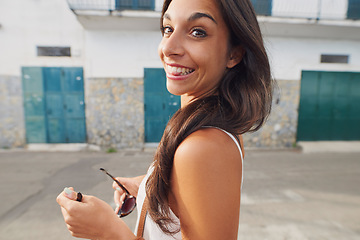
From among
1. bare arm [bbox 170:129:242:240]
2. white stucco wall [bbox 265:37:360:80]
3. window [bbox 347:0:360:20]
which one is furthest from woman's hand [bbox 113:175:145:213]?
window [bbox 347:0:360:20]

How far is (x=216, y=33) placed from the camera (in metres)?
0.89

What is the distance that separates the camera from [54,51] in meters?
6.86

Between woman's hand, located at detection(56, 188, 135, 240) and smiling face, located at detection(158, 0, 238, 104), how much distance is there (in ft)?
1.77

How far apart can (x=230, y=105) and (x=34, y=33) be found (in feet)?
24.9

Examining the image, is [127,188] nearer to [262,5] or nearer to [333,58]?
[262,5]

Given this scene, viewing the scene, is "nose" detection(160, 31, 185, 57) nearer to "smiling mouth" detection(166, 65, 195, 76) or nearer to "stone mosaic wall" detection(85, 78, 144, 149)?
"smiling mouth" detection(166, 65, 195, 76)

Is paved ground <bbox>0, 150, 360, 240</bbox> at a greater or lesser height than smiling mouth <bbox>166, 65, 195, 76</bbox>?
lesser

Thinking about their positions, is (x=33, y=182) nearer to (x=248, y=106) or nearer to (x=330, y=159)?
(x=248, y=106)

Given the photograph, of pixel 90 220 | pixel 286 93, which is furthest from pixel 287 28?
pixel 90 220

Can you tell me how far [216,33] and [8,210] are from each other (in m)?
3.99

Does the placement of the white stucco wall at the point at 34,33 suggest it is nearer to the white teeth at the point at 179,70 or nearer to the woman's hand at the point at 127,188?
the woman's hand at the point at 127,188

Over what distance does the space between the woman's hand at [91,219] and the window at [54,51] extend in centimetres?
696

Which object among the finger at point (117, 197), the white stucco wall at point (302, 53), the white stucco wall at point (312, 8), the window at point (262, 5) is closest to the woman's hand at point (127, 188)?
the finger at point (117, 197)

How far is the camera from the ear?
964 millimetres
